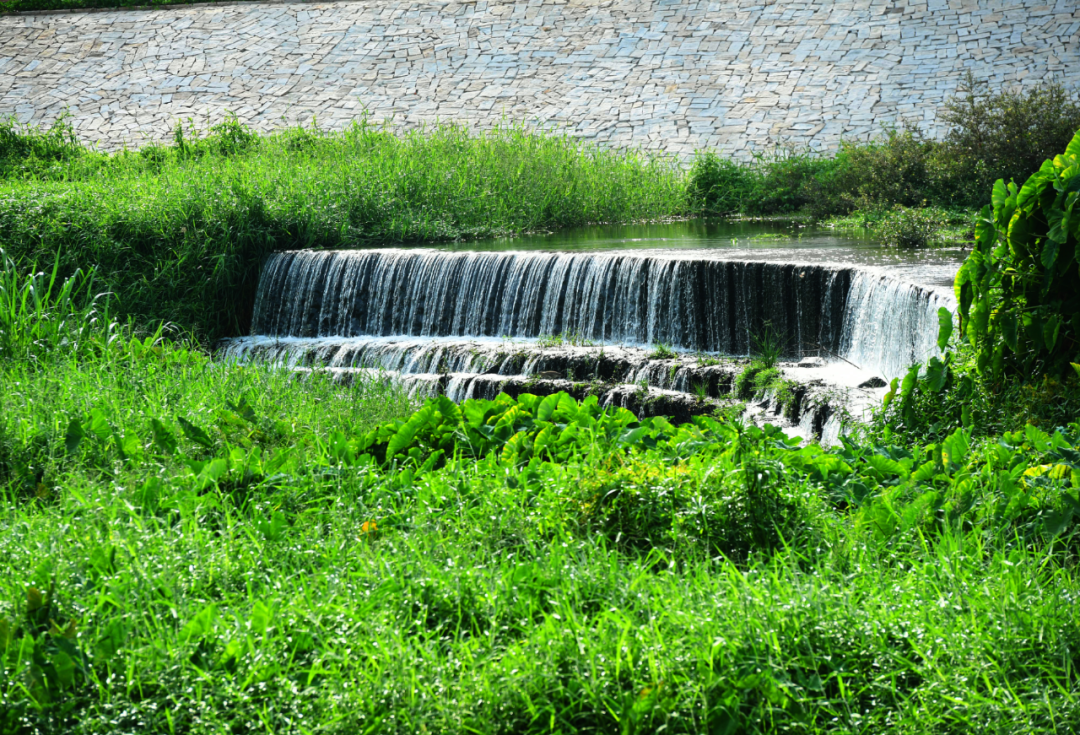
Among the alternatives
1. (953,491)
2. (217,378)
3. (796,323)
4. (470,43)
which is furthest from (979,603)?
(470,43)

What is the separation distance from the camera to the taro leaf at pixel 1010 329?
4297mm

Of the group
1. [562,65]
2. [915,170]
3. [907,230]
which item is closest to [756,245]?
[907,230]

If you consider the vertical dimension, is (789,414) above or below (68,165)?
below

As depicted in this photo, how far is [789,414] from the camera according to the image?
624 cm

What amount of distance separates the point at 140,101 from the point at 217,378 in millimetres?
14835

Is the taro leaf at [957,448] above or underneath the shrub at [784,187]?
underneath

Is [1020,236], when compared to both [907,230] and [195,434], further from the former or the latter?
[907,230]

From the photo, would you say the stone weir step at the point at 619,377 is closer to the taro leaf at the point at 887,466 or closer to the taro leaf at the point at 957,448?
the taro leaf at the point at 957,448

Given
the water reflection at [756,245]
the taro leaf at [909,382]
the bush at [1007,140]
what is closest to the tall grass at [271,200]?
the water reflection at [756,245]

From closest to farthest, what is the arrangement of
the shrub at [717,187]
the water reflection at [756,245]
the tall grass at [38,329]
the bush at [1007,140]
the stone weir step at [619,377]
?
the tall grass at [38,329]
the stone weir step at [619,377]
the water reflection at [756,245]
the bush at [1007,140]
the shrub at [717,187]

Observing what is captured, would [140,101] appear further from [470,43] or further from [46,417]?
[46,417]

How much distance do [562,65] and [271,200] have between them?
384 inches

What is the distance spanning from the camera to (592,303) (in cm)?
821

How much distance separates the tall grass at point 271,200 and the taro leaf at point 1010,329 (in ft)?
23.0
